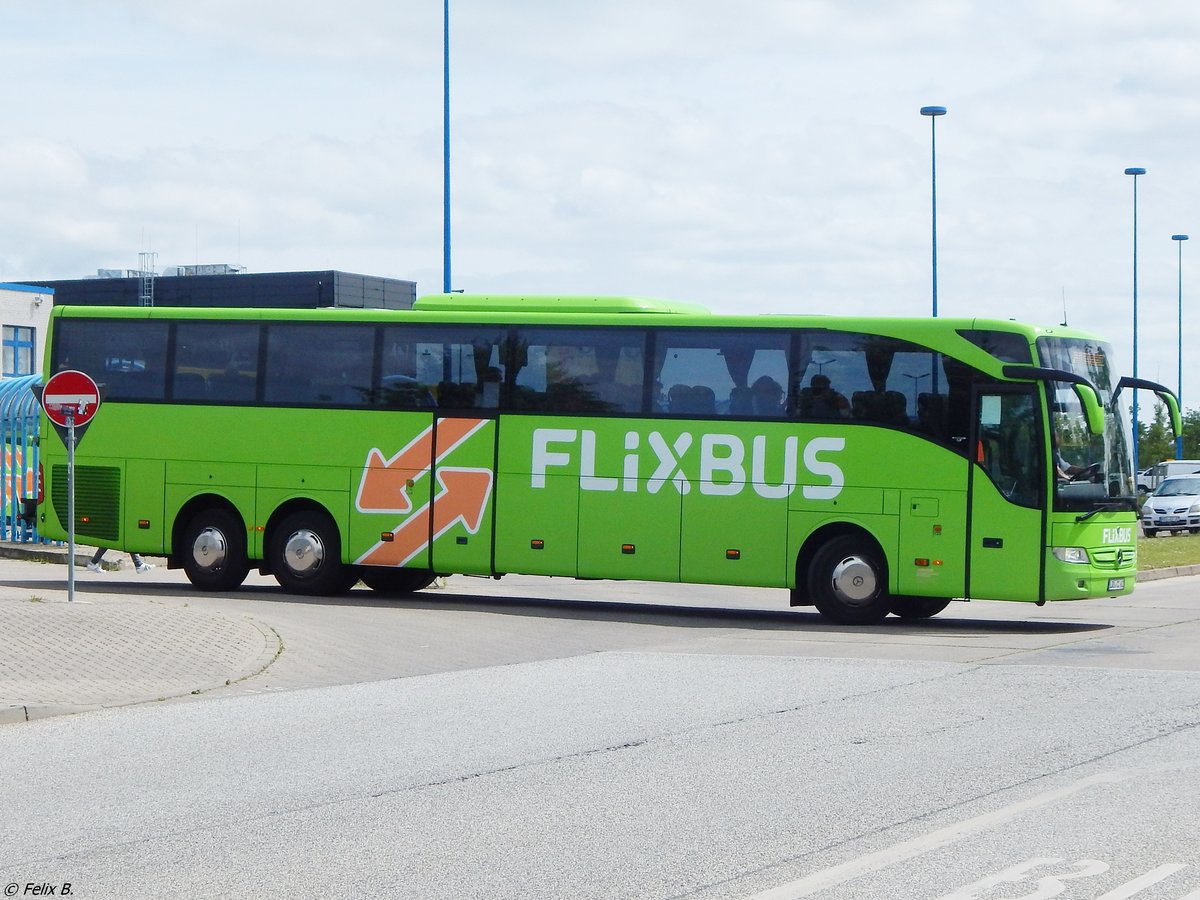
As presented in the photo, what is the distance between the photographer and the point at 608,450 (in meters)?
19.1

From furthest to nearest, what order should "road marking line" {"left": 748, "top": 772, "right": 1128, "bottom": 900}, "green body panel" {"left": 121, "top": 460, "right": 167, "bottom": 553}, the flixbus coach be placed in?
"green body panel" {"left": 121, "top": 460, "right": 167, "bottom": 553} → the flixbus coach → "road marking line" {"left": 748, "top": 772, "right": 1128, "bottom": 900}

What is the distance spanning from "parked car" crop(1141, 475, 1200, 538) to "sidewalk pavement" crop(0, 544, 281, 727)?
1398 inches

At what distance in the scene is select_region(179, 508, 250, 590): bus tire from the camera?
20875 mm

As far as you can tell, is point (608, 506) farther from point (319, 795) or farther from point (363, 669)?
point (319, 795)

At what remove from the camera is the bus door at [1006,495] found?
57.3 ft

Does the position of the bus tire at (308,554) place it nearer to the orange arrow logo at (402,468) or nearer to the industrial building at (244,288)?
the orange arrow logo at (402,468)

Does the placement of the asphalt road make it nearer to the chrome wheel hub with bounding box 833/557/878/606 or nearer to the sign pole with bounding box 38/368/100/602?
the chrome wheel hub with bounding box 833/557/878/606

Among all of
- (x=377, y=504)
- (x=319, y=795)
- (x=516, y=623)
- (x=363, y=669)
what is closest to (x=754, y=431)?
(x=516, y=623)

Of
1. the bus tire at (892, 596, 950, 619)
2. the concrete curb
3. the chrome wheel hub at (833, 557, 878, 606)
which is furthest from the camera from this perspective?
the concrete curb

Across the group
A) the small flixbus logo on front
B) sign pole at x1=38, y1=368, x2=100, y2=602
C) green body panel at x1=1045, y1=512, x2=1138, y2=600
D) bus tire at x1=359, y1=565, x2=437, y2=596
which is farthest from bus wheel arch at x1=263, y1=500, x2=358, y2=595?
green body panel at x1=1045, y1=512, x2=1138, y2=600

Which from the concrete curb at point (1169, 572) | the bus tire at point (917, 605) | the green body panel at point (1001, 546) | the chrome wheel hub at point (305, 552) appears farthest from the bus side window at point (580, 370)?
the concrete curb at point (1169, 572)

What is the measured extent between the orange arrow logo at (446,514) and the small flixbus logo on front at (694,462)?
697mm

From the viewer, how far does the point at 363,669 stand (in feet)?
45.1

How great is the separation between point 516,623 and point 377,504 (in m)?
2.96
